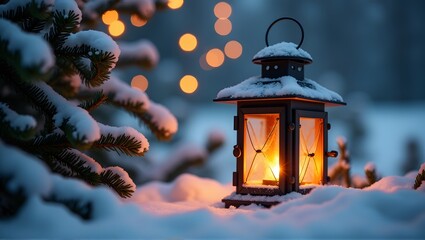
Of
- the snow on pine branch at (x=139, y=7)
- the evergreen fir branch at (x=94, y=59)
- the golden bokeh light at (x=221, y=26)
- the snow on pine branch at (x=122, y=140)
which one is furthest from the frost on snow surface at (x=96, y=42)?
the golden bokeh light at (x=221, y=26)

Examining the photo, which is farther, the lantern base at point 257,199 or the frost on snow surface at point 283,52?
the frost on snow surface at point 283,52

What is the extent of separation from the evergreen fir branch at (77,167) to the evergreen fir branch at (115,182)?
35 mm

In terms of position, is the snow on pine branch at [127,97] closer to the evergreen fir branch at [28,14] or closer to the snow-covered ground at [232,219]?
the evergreen fir branch at [28,14]

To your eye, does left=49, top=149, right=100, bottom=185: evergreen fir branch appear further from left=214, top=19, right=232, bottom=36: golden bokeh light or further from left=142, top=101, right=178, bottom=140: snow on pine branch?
left=214, top=19, right=232, bottom=36: golden bokeh light

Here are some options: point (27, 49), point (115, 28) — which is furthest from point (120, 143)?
point (115, 28)

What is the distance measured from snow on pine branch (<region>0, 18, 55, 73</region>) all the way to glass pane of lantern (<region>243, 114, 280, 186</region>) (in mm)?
1235

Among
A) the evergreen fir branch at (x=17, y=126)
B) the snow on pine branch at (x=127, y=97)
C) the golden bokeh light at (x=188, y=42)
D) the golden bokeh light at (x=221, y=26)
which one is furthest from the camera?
the golden bokeh light at (x=221, y=26)

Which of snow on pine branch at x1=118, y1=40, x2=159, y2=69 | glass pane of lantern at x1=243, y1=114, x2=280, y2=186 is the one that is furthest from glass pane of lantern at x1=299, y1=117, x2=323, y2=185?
snow on pine branch at x1=118, y1=40, x2=159, y2=69

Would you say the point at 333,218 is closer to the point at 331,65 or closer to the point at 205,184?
the point at 205,184

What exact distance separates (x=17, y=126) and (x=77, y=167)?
1.40 feet

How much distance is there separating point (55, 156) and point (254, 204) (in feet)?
2.98

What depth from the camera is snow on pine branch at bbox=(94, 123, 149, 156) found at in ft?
6.08

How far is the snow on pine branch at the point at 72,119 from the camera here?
152cm

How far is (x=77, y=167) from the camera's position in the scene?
1.82 m
